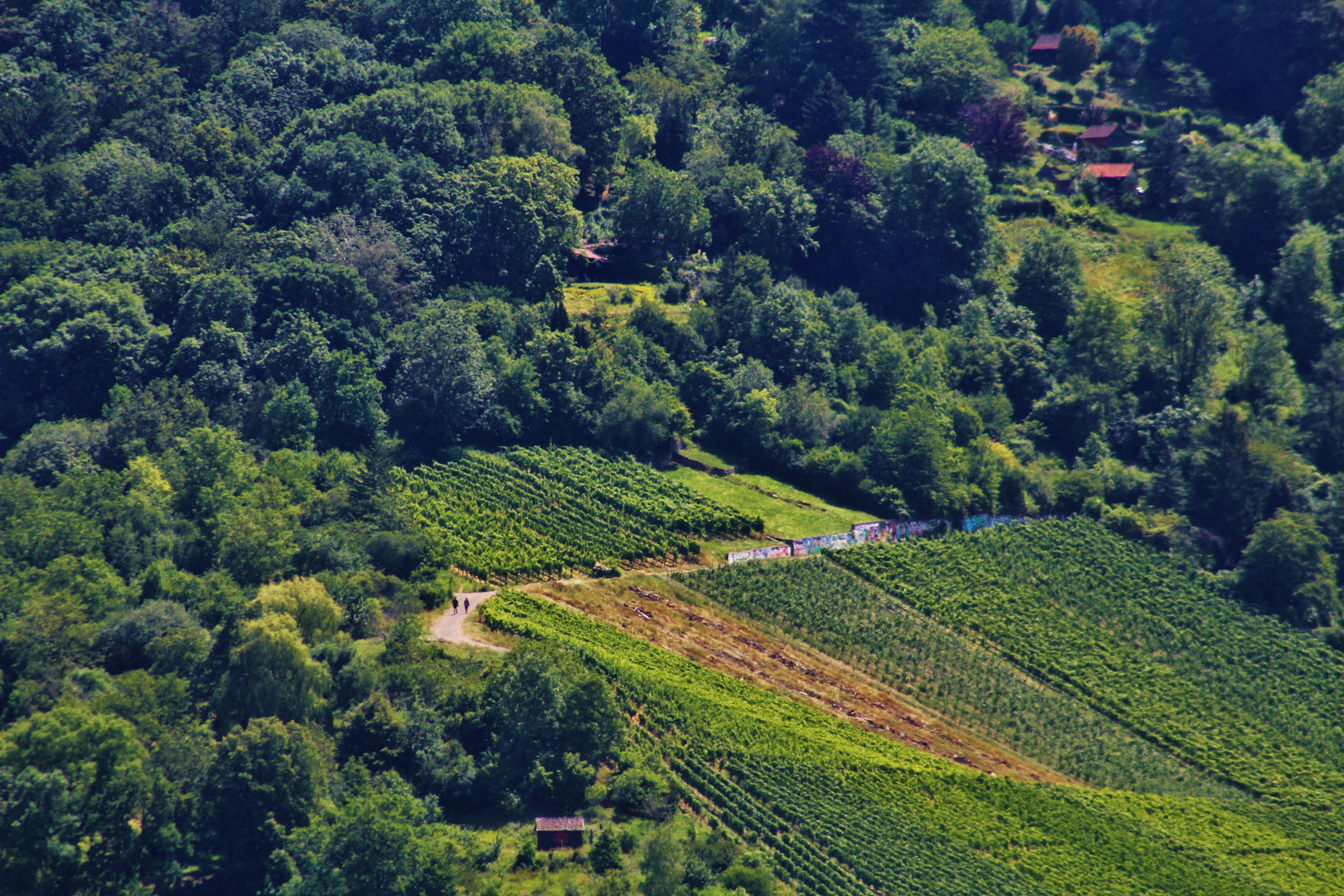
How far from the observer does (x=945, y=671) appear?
3216 inches

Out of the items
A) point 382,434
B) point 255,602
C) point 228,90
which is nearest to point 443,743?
point 255,602

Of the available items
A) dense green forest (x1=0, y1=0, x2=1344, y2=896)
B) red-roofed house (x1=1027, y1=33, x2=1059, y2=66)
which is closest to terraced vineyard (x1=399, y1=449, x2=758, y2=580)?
dense green forest (x1=0, y1=0, x2=1344, y2=896)

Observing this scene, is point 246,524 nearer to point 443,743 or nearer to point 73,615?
point 73,615

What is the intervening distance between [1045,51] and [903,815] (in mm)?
109600

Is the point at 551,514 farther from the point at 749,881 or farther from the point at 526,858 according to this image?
the point at 749,881

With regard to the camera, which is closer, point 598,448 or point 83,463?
point 83,463

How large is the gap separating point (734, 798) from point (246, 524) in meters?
34.6

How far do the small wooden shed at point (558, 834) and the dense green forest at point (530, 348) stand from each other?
1.82m

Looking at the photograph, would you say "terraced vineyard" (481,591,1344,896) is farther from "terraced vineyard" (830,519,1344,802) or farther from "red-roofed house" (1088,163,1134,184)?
"red-roofed house" (1088,163,1134,184)

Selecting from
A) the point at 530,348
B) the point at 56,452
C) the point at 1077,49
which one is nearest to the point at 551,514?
the point at 530,348

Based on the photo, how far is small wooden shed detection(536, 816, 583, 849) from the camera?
63031 millimetres

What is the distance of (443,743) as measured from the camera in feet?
220

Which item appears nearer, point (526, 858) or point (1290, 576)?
point (526, 858)

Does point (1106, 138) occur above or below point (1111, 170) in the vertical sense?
above
